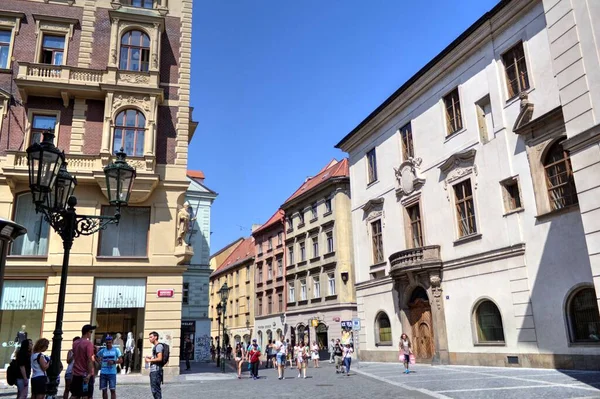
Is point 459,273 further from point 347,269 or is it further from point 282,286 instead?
point 282,286

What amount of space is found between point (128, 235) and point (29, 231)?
394 centimetres

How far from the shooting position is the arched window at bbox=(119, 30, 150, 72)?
22688 millimetres

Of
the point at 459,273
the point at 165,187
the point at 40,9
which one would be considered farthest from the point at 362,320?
the point at 40,9

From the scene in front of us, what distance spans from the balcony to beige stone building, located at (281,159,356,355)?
13.7m

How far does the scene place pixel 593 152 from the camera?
34.6 ft

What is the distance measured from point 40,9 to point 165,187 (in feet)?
33.4

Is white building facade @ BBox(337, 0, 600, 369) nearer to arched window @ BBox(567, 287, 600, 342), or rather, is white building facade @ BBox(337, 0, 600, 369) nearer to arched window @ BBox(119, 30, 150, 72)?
arched window @ BBox(567, 287, 600, 342)

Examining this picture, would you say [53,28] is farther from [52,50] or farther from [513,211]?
[513,211]

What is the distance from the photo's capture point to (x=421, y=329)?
24.1 m

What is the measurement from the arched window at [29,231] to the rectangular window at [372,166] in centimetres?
1757

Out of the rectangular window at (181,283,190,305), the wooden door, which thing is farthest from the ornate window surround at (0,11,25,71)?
the rectangular window at (181,283,190,305)

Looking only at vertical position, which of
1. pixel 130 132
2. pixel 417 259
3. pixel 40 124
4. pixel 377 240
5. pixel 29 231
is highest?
pixel 40 124

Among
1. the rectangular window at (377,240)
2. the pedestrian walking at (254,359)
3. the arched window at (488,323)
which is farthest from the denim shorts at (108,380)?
the rectangular window at (377,240)

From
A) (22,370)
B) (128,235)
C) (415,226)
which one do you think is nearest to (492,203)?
(415,226)
